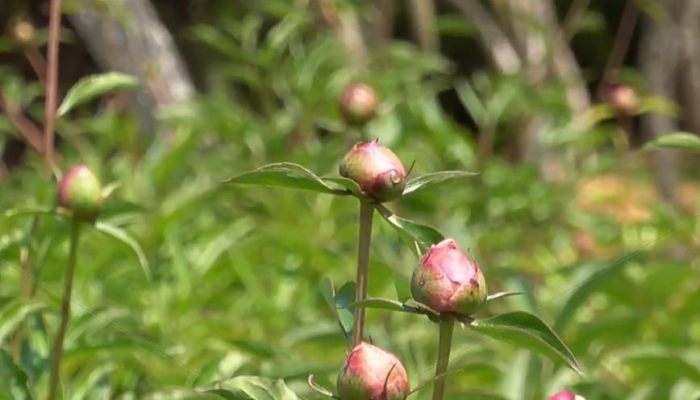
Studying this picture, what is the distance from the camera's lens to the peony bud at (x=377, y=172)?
646mm

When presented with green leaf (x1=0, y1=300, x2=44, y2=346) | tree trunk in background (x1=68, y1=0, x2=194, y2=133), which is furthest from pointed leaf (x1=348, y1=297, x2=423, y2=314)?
tree trunk in background (x1=68, y1=0, x2=194, y2=133)

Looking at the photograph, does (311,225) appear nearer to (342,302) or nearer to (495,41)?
(342,302)

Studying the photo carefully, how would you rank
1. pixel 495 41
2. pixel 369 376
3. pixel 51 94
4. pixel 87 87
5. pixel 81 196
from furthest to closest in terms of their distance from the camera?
pixel 495 41 → pixel 51 94 → pixel 87 87 → pixel 81 196 → pixel 369 376

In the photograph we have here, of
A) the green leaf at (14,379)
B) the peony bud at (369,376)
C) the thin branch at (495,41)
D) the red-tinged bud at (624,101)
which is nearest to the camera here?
the peony bud at (369,376)

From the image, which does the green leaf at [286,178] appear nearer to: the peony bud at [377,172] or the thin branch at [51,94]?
the peony bud at [377,172]

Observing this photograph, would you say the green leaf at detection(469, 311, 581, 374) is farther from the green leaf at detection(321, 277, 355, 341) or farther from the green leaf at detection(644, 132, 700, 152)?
the green leaf at detection(644, 132, 700, 152)

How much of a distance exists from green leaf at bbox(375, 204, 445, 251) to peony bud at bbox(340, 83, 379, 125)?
65 cm

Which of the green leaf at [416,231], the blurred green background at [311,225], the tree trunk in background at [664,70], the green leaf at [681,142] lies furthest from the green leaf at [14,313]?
the tree trunk in background at [664,70]

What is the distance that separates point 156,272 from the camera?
4.64 feet

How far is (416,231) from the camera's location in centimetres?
66

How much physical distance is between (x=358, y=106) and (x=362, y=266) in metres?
0.67

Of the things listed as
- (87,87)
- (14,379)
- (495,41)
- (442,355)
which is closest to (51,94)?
(87,87)

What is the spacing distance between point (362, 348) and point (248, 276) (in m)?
0.92

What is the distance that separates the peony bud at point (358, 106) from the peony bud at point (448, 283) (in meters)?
0.72
